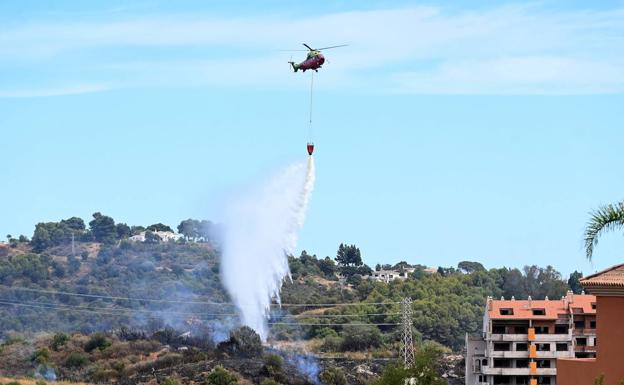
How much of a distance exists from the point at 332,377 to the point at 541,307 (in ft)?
67.2

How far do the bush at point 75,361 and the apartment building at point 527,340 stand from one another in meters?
34.9

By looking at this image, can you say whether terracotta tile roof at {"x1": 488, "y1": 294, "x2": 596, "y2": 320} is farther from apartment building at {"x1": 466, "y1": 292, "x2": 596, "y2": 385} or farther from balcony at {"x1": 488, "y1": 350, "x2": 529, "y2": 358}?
balcony at {"x1": 488, "y1": 350, "x2": 529, "y2": 358}

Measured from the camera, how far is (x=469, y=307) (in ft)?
550

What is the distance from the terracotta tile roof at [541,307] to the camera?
12544 centimetres

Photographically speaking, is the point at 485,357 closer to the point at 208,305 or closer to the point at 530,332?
the point at 530,332

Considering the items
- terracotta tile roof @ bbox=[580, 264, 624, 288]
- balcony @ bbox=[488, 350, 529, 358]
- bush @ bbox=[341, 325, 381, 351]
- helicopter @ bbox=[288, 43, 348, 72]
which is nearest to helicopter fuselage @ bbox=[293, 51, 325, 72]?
helicopter @ bbox=[288, 43, 348, 72]

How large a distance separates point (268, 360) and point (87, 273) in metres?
82.6

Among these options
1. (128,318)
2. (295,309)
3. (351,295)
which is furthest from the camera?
(351,295)

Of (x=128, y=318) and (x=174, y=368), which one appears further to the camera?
(x=128, y=318)

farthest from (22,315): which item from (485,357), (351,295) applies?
(485,357)

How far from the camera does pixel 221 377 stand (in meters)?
114

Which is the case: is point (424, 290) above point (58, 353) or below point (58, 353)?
above

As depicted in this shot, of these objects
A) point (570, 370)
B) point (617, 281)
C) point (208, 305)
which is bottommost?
point (570, 370)

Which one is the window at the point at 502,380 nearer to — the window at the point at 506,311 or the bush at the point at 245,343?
the window at the point at 506,311
